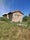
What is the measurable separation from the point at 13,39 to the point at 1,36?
132cm

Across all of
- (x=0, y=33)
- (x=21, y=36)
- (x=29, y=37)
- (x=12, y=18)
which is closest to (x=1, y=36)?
(x=0, y=33)

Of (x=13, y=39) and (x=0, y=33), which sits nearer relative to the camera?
(x=13, y=39)

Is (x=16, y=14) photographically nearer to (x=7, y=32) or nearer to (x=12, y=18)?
(x=12, y=18)

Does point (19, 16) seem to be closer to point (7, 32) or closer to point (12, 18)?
point (12, 18)

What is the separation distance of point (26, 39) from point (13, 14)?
961 inches

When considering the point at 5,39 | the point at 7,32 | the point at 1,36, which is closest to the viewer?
the point at 5,39

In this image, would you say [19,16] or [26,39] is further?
[19,16]

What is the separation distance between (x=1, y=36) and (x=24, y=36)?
2.28 meters

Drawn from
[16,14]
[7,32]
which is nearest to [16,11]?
[16,14]

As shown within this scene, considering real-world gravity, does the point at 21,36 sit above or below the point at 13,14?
below

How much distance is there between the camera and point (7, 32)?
12422mm

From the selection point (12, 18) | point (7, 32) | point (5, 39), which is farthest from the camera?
point (12, 18)

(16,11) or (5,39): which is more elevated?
(16,11)

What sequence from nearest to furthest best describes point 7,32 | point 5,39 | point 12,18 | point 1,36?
point 5,39 < point 1,36 < point 7,32 < point 12,18
